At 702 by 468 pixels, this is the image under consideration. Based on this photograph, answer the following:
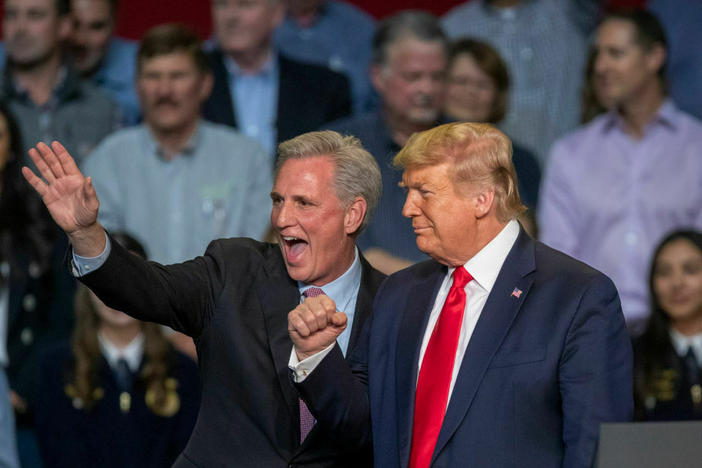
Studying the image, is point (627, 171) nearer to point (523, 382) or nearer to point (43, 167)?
point (523, 382)

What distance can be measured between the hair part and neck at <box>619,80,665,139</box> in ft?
8.36

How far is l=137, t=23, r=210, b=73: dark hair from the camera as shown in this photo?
4559mm

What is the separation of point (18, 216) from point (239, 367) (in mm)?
2080

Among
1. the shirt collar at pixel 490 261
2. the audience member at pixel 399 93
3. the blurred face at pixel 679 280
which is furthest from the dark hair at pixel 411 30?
the shirt collar at pixel 490 261

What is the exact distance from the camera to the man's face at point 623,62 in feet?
15.8

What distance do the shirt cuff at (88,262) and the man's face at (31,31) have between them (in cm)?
263

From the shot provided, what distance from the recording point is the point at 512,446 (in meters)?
2.29

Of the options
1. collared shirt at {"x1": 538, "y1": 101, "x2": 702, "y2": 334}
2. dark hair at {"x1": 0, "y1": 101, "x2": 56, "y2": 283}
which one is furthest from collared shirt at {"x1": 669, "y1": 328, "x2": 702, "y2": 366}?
dark hair at {"x1": 0, "y1": 101, "x2": 56, "y2": 283}

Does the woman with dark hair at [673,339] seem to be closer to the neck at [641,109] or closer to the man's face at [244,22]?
the neck at [641,109]

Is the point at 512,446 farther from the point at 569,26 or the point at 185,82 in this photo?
the point at 569,26

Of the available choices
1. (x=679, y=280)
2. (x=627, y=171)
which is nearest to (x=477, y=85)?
(x=627, y=171)

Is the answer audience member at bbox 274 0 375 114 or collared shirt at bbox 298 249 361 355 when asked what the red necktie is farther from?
audience member at bbox 274 0 375 114

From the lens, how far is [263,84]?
498cm

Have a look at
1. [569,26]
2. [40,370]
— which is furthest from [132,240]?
[569,26]
